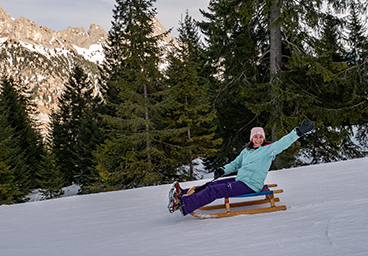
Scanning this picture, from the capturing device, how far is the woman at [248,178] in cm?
375

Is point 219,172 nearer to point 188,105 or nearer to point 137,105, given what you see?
point 137,105

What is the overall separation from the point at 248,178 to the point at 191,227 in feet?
3.65

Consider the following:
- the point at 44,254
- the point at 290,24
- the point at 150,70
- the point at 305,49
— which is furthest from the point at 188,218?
the point at 150,70

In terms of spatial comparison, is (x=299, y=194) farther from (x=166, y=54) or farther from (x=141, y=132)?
(x=166, y=54)

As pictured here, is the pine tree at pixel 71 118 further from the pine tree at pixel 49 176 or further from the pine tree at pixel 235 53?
the pine tree at pixel 235 53

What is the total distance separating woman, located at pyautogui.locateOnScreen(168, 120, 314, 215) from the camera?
12.3ft

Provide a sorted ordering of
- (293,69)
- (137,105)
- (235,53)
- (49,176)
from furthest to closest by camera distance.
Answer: (49,176) → (137,105) → (235,53) → (293,69)

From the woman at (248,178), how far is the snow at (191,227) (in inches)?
11.8

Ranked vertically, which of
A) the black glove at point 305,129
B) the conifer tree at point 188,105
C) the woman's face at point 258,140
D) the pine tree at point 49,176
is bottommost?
the pine tree at point 49,176

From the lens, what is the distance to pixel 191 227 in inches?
138

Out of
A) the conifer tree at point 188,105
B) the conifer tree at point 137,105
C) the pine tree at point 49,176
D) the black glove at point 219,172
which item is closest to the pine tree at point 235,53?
the conifer tree at point 188,105

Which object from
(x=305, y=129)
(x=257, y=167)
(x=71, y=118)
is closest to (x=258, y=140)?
(x=257, y=167)

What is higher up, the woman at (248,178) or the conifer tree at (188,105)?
the conifer tree at (188,105)

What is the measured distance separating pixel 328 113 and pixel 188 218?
9.80 m
